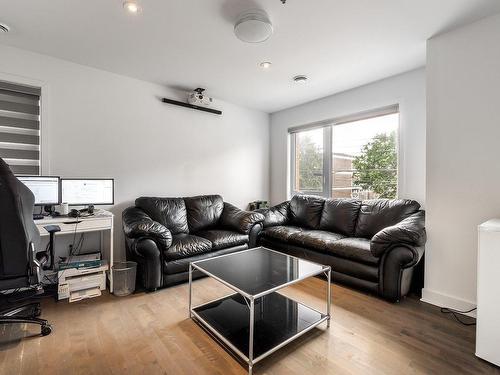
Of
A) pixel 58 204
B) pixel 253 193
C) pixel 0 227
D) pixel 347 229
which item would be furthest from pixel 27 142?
pixel 347 229

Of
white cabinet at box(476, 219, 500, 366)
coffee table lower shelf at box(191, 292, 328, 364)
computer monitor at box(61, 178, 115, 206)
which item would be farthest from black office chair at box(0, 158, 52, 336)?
white cabinet at box(476, 219, 500, 366)

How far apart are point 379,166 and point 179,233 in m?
2.83

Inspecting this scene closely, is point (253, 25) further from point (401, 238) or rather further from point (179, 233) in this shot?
point (179, 233)

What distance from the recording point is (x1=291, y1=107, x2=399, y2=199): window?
11.0 ft

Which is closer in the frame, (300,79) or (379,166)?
(300,79)

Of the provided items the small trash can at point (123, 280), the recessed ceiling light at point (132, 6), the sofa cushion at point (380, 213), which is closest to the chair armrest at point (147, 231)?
the small trash can at point (123, 280)

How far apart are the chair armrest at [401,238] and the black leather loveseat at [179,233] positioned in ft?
5.07

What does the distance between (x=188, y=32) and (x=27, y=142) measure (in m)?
2.10

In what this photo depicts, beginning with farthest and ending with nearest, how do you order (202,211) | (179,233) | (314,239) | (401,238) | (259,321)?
(202,211) < (179,233) < (314,239) < (401,238) < (259,321)

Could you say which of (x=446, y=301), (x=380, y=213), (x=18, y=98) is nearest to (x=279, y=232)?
(x=380, y=213)

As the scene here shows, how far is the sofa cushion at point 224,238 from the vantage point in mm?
3008

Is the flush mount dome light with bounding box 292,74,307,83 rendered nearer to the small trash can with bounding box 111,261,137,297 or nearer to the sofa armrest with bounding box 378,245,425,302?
the sofa armrest with bounding box 378,245,425,302

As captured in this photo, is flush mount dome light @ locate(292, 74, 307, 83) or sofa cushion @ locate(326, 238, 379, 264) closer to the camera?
sofa cushion @ locate(326, 238, 379, 264)

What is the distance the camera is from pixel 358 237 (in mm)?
3135
